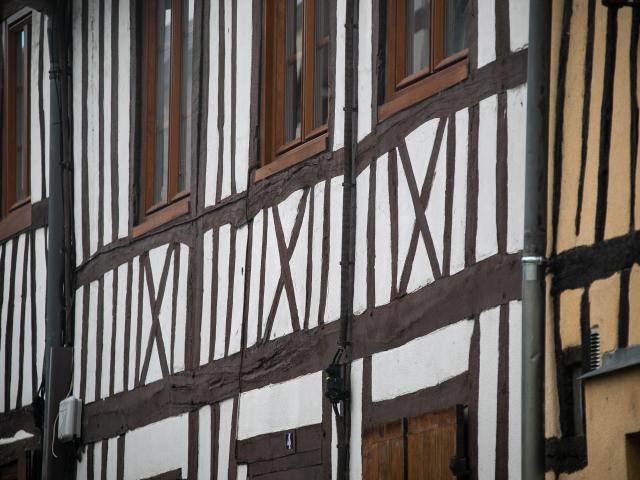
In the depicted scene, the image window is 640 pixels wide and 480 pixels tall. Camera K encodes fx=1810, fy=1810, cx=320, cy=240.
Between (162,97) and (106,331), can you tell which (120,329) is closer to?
(106,331)

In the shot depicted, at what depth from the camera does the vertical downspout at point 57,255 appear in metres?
12.6

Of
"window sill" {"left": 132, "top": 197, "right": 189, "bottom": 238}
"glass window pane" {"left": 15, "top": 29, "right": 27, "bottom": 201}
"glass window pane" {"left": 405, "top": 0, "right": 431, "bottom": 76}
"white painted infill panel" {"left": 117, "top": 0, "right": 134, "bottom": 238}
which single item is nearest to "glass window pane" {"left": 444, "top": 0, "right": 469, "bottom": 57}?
"glass window pane" {"left": 405, "top": 0, "right": 431, "bottom": 76}

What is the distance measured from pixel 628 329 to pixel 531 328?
63cm

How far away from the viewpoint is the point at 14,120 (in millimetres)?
14203

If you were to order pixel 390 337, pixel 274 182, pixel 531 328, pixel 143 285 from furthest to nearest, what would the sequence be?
pixel 143 285 → pixel 274 182 → pixel 390 337 → pixel 531 328

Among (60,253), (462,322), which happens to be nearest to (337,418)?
(462,322)

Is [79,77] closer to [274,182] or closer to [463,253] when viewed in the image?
[274,182]

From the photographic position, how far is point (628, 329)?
7062 mm

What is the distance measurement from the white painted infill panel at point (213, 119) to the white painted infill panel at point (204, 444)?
130 cm

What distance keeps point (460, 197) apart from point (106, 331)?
4419 mm

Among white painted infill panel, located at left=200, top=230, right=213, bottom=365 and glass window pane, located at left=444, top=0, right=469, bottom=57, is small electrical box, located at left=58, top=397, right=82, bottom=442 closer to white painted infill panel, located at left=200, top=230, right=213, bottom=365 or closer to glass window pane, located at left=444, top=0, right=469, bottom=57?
white painted infill panel, located at left=200, top=230, right=213, bottom=365

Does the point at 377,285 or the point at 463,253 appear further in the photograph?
the point at 377,285

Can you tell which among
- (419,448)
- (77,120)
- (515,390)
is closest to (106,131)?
(77,120)

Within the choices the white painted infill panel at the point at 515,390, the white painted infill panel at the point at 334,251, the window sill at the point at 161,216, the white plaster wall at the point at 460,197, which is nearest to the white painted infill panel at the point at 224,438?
the white painted infill panel at the point at 334,251
